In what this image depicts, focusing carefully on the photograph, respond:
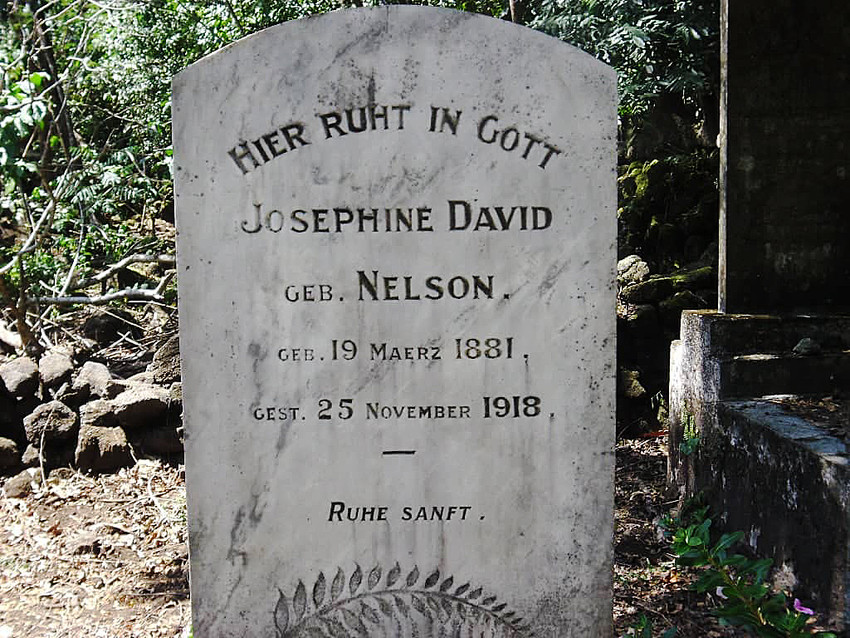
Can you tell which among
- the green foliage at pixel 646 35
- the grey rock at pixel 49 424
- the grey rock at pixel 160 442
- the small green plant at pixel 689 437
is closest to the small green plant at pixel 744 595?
the small green plant at pixel 689 437

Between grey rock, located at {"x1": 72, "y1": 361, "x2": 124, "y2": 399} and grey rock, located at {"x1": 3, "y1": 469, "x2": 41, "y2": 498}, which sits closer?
grey rock, located at {"x1": 3, "y1": 469, "x2": 41, "y2": 498}

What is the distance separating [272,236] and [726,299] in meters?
2.88

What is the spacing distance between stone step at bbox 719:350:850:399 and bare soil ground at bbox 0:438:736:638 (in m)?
0.88

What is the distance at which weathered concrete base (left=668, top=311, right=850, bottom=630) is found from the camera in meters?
3.16

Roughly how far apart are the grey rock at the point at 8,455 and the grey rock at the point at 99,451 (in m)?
0.36

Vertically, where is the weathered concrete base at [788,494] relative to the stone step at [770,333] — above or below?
below

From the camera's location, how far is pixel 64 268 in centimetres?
669

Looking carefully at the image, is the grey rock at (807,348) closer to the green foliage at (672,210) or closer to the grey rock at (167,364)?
the green foliage at (672,210)

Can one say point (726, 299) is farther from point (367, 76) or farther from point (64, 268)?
point (64, 268)

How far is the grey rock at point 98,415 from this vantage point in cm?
548

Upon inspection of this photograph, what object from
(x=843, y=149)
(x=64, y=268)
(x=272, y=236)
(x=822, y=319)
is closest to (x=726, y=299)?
(x=822, y=319)

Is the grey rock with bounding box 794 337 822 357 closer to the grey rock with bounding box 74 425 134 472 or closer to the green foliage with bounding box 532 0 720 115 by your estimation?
the green foliage with bounding box 532 0 720 115

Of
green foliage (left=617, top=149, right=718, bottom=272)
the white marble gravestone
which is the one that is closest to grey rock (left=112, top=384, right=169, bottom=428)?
the white marble gravestone

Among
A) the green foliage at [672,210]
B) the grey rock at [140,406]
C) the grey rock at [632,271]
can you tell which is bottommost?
the grey rock at [140,406]
